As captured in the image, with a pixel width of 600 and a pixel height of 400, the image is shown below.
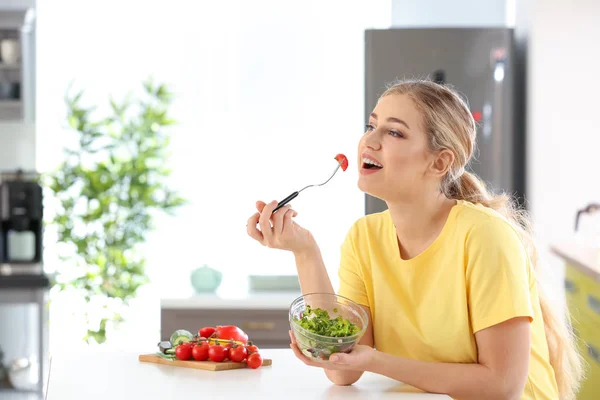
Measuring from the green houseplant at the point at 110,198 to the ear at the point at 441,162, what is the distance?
278 centimetres

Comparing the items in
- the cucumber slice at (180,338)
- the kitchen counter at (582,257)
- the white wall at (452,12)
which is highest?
the white wall at (452,12)

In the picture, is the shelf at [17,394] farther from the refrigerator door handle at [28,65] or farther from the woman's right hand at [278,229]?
the woman's right hand at [278,229]

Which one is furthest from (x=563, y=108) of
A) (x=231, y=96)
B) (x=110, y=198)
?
(x=110, y=198)

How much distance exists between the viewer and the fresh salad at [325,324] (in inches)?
68.1

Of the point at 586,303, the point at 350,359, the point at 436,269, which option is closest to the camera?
the point at 350,359

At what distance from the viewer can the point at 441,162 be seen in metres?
2.02

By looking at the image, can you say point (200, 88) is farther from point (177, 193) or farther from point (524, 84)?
point (524, 84)

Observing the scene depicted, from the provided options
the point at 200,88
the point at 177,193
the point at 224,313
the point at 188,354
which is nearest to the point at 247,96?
the point at 200,88

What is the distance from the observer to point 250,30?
4754mm

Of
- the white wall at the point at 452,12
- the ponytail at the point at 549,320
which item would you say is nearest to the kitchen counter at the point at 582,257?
the ponytail at the point at 549,320

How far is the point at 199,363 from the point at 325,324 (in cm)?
42

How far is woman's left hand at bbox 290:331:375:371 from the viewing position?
67.0 inches

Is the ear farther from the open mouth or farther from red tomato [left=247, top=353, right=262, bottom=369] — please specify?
red tomato [left=247, top=353, right=262, bottom=369]

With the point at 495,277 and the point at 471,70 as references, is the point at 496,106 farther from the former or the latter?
the point at 495,277
